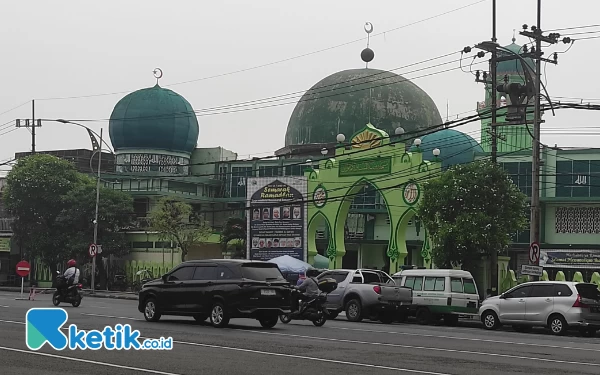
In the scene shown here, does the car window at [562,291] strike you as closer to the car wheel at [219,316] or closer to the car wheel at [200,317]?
the car wheel at [219,316]

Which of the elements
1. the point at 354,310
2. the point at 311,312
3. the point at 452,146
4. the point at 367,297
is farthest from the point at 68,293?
the point at 452,146

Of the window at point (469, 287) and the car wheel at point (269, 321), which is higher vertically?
the window at point (469, 287)

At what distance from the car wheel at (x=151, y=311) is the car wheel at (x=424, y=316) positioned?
9827mm

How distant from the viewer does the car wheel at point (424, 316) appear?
28469 mm

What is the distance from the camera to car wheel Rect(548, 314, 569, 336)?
2405 cm

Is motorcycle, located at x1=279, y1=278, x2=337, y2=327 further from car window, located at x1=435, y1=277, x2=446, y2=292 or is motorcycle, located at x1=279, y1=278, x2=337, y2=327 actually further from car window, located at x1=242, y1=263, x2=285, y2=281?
car window, located at x1=435, y1=277, x2=446, y2=292

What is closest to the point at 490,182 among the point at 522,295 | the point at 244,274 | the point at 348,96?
the point at 522,295

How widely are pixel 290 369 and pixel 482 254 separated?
22670 millimetres

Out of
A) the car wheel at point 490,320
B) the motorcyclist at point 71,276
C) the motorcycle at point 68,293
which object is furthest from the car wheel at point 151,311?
the car wheel at point 490,320

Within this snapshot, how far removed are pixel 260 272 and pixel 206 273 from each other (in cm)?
128

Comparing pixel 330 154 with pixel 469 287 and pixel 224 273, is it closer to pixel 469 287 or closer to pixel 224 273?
pixel 469 287

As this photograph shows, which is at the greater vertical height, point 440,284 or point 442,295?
point 440,284

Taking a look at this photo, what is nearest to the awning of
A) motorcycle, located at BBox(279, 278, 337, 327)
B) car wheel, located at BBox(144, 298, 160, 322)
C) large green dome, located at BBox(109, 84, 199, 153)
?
motorcycle, located at BBox(279, 278, 337, 327)

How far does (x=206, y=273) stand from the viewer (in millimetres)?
21391
